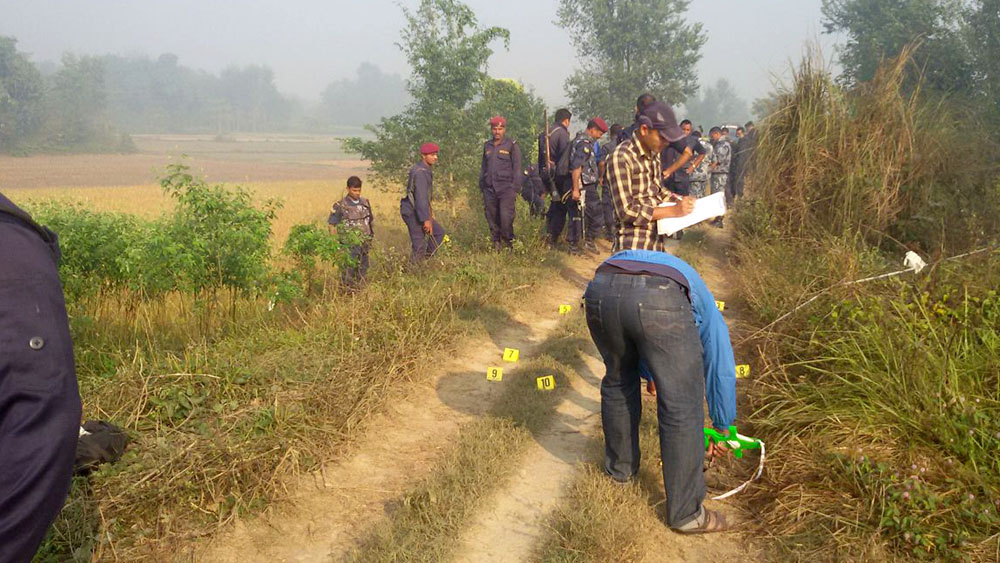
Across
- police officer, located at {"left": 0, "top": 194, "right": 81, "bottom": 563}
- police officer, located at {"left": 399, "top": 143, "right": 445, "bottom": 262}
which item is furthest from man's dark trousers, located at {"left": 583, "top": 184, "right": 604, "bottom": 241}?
police officer, located at {"left": 0, "top": 194, "right": 81, "bottom": 563}

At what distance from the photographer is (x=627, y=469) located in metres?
3.48

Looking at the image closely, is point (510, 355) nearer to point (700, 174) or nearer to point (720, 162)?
point (700, 174)

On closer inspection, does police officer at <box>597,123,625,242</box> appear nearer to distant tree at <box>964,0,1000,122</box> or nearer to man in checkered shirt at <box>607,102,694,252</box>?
man in checkered shirt at <box>607,102,694,252</box>

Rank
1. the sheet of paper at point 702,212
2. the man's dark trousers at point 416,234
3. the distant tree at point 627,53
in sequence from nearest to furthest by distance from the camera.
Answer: the sheet of paper at point 702,212, the man's dark trousers at point 416,234, the distant tree at point 627,53

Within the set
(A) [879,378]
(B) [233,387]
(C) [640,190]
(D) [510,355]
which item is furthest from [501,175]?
(A) [879,378]

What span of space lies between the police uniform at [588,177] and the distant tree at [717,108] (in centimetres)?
8033

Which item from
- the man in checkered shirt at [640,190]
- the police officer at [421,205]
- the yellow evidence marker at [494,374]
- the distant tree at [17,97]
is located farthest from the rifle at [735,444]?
the distant tree at [17,97]

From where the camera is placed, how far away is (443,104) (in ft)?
47.9

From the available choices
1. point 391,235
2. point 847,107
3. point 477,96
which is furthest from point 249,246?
point 477,96

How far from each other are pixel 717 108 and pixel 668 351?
397 ft

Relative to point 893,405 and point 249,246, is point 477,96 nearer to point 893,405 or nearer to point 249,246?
point 249,246

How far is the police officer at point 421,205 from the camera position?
8602 millimetres

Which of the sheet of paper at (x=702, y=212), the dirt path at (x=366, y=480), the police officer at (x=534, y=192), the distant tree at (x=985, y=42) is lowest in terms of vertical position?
the dirt path at (x=366, y=480)

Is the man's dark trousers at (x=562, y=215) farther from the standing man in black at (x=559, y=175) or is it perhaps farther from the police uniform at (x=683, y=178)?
the police uniform at (x=683, y=178)
